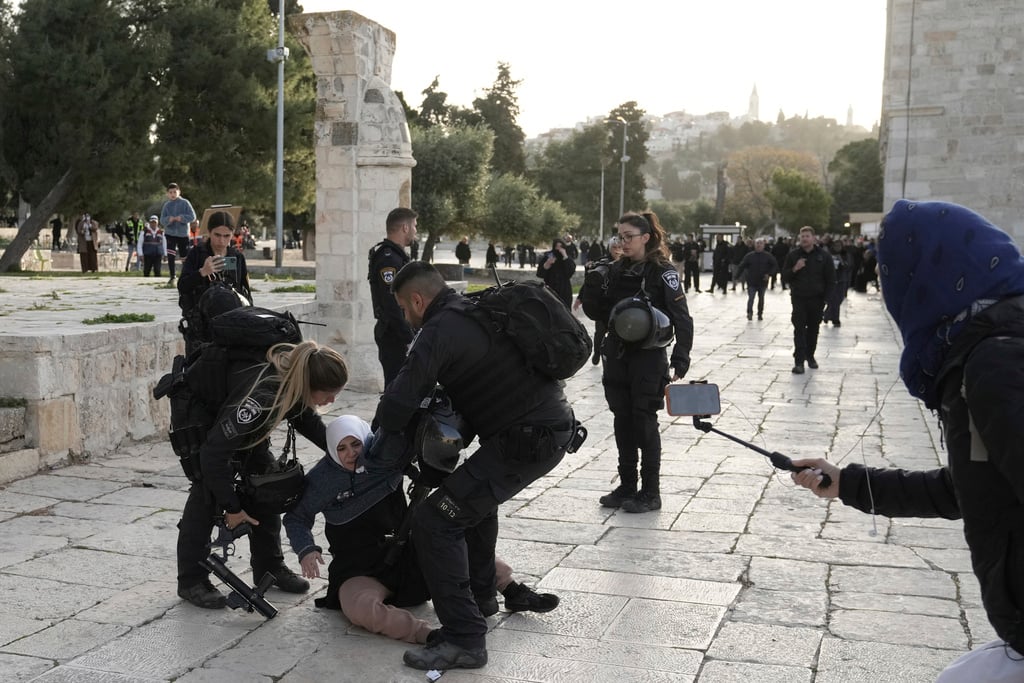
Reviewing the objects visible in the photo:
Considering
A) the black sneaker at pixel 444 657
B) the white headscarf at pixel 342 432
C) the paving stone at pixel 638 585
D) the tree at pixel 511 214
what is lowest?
the paving stone at pixel 638 585

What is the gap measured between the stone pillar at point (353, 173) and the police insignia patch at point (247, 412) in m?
6.73

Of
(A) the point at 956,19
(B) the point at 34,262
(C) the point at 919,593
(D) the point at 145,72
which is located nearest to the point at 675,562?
(C) the point at 919,593

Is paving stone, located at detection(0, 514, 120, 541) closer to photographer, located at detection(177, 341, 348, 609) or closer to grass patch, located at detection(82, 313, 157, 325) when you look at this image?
photographer, located at detection(177, 341, 348, 609)

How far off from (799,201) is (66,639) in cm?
7235

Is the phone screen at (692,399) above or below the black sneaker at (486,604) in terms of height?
above

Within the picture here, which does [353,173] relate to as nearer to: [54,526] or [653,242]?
[653,242]

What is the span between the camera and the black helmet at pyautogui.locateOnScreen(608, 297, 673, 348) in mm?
5887

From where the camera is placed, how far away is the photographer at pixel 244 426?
409cm

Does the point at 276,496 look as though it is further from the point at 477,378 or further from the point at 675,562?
the point at 675,562

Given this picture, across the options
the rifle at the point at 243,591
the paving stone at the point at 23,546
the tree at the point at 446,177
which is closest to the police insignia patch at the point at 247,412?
the rifle at the point at 243,591

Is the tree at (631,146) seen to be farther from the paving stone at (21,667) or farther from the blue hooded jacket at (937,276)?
the blue hooded jacket at (937,276)

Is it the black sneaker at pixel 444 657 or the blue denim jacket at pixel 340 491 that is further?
the blue denim jacket at pixel 340 491

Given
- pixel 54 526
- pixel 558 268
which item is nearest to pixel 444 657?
pixel 54 526

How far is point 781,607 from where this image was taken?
4656 mm
